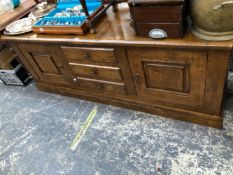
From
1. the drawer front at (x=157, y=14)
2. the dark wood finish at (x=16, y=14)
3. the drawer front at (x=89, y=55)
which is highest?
the drawer front at (x=157, y=14)

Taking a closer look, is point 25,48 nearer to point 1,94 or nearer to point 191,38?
point 1,94

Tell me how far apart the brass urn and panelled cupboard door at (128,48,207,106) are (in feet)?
0.35

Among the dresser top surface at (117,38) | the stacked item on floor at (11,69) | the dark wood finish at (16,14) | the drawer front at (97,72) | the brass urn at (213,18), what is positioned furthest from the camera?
the stacked item on floor at (11,69)

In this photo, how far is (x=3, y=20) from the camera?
5.82ft

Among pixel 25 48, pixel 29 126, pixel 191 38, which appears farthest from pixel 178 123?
pixel 25 48

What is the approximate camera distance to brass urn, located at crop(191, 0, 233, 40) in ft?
2.93

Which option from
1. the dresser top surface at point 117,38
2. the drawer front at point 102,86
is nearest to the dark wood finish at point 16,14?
the dresser top surface at point 117,38

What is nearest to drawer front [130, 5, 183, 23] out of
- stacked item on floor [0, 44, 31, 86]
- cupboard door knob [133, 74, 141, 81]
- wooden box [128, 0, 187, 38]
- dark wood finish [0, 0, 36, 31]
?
wooden box [128, 0, 187, 38]

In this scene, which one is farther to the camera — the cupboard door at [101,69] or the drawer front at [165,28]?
the cupboard door at [101,69]

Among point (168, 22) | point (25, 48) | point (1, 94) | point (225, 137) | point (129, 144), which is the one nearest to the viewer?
point (168, 22)

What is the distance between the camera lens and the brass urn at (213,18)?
35.2 inches

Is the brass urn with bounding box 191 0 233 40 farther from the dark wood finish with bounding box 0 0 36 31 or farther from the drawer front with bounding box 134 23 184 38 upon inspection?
the dark wood finish with bounding box 0 0 36 31

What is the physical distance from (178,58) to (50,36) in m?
0.91

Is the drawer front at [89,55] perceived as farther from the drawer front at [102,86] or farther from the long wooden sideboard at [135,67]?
the drawer front at [102,86]
